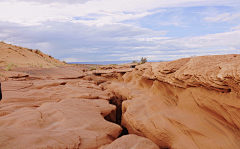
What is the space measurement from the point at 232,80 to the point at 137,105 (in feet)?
10.8

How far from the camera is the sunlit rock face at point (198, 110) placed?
312 centimetres

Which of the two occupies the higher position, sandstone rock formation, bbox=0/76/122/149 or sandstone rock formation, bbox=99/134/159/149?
sandstone rock formation, bbox=0/76/122/149

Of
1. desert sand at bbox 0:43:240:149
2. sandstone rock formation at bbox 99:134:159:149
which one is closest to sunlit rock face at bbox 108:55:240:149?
desert sand at bbox 0:43:240:149

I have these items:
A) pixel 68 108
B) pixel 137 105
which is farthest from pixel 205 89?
pixel 68 108

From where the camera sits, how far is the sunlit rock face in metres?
3.12

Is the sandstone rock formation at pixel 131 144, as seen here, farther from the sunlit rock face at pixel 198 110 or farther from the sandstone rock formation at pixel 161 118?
the sunlit rock face at pixel 198 110

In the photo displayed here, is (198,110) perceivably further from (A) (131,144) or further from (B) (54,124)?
(B) (54,124)

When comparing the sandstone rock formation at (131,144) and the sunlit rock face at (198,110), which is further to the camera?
the sunlit rock face at (198,110)

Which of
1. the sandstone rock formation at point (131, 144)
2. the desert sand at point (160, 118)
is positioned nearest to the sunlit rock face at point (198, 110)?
the desert sand at point (160, 118)

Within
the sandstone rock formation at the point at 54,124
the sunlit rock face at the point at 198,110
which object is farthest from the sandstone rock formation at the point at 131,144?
the sunlit rock face at the point at 198,110

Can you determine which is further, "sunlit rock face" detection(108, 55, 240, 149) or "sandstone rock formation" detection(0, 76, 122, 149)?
"sunlit rock face" detection(108, 55, 240, 149)

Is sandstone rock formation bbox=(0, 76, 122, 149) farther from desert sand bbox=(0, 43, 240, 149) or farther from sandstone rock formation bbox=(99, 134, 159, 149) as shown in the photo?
sandstone rock formation bbox=(99, 134, 159, 149)

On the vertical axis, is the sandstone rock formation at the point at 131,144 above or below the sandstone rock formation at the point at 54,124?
below

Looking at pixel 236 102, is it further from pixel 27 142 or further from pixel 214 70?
pixel 27 142
